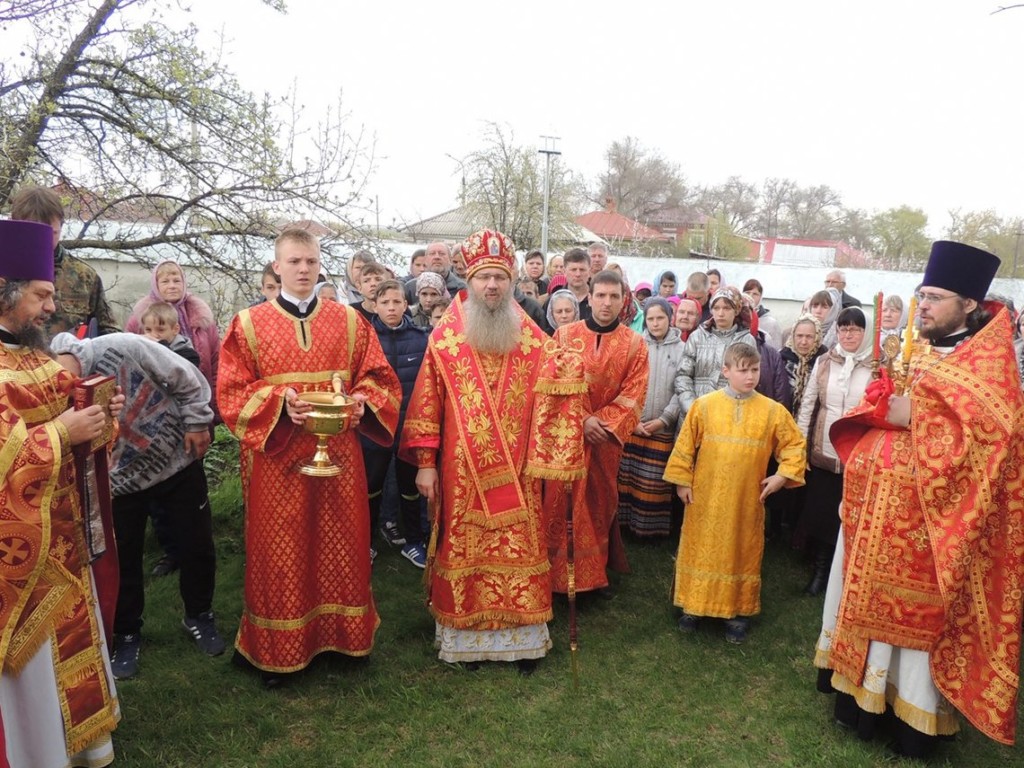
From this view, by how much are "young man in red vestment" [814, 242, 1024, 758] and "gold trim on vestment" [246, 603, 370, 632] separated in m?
2.27

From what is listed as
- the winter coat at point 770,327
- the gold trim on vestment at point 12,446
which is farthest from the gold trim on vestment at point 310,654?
the winter coat at point 770,327

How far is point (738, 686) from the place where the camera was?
12.3 ft

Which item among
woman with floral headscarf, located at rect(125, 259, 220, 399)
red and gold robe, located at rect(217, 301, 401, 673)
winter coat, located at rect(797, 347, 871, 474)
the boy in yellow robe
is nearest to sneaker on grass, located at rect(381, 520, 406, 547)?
woman with floral headscarf, located at rect(125, 259, 220, 399)

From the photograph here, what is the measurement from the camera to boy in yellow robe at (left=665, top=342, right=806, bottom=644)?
13.4 feet

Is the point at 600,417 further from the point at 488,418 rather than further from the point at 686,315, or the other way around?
the point at 686,315

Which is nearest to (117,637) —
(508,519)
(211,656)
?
(211,656)

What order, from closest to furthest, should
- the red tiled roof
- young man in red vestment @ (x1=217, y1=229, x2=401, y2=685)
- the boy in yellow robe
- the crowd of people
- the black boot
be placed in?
the crowd of people < young man in red vestment @ (x1=217, y1=229, x2=401, y2=685) < the boy in yellow robe < the black boot < the red tiled roof

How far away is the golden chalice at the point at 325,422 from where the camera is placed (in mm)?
2947

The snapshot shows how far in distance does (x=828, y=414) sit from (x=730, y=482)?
104 cm

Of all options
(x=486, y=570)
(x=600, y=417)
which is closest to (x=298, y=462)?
(x=486, y=570)

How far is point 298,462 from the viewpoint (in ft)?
10.8

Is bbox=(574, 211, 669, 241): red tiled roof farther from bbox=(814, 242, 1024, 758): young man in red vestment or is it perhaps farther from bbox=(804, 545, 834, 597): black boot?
bbox=(814, 242, 1024, 758): young man in red vestment

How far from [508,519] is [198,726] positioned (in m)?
1.70

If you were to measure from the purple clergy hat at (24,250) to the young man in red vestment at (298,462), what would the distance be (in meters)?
0.96
